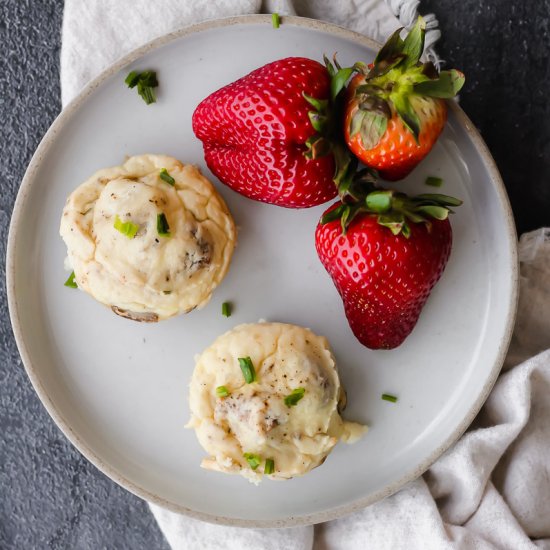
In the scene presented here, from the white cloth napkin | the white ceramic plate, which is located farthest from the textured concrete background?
the white ceramic plate

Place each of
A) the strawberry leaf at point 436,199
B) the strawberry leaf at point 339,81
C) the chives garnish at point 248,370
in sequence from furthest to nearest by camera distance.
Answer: the chives garnish at point 248,370, the strawberry leaf at point 436,199, the strawberry leaf at point 339,81

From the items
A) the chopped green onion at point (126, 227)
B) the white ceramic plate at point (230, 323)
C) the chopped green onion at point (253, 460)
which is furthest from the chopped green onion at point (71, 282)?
the chopped green onion at point (253, 460)

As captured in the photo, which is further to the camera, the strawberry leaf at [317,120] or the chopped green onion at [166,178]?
the chopped green onion at [166,178]

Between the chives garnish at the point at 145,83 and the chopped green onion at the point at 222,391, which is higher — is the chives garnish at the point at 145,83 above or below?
above

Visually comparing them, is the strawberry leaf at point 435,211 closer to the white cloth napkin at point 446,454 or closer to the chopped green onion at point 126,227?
the white cloth napkin at point 446,454

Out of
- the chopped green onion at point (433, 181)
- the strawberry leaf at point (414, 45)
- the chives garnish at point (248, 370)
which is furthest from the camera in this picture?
the chopped green onion at point (433, 181)

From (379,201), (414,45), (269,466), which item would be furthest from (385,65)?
(269,466)

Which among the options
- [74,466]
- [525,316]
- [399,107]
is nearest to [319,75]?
[399,107]
